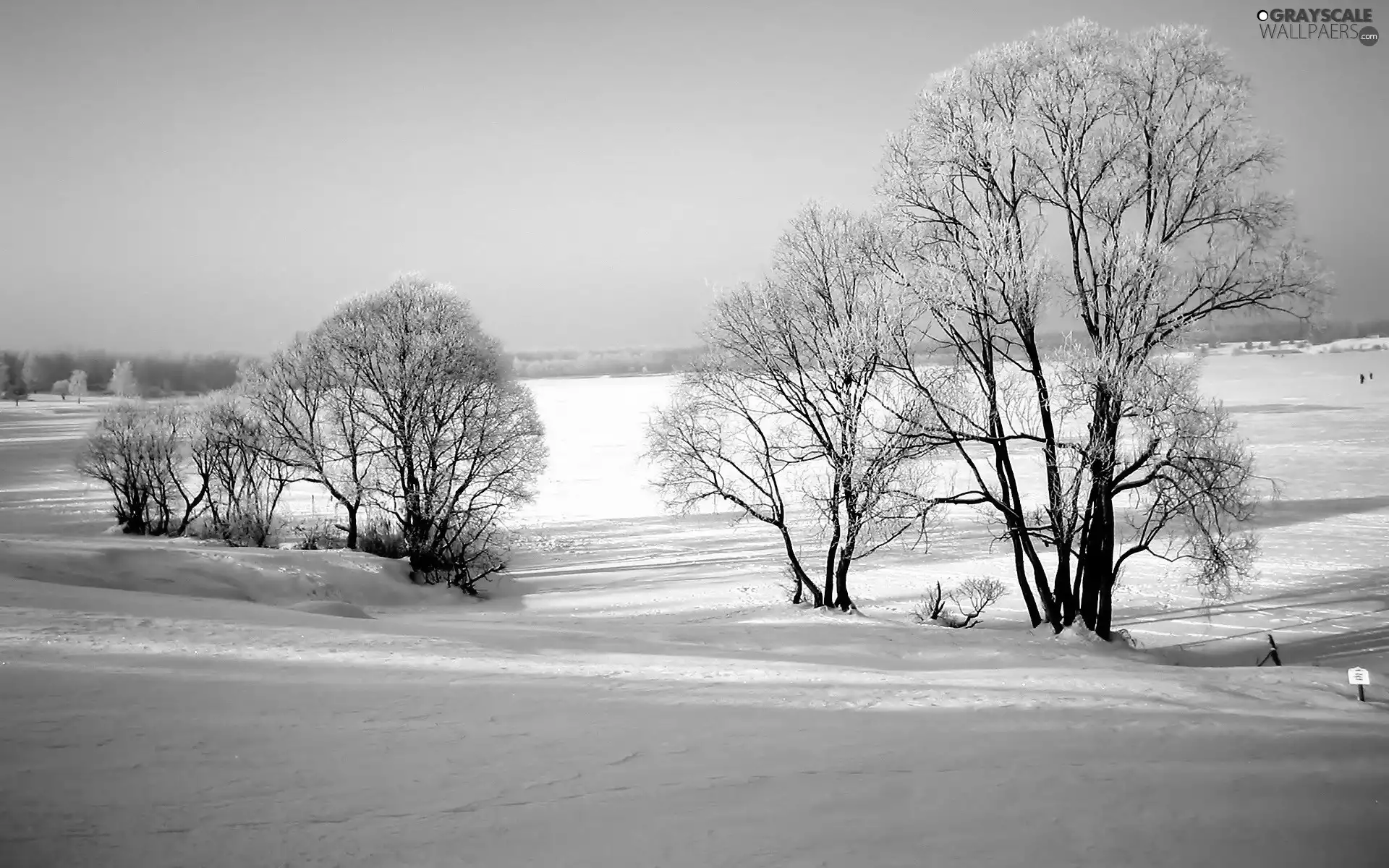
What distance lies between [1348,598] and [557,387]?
166 meters

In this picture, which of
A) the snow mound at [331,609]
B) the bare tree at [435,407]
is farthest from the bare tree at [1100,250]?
the bare tree at [435,407]

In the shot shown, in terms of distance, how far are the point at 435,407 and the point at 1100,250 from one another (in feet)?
69.6

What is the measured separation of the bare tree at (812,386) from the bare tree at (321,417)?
13759 millimetres

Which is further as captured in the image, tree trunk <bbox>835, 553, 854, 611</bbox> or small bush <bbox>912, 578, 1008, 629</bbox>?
tree trunk <bbox>835, 553, 854, 611</bbox>

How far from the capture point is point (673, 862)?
179 inches

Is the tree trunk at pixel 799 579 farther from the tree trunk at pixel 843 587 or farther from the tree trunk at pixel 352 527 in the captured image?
the tree trunk at pixel 352 527

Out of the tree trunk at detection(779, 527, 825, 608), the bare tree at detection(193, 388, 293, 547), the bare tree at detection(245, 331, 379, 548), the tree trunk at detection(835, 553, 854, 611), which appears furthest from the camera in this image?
the bare tree at detection(193, 388, 293, 547)

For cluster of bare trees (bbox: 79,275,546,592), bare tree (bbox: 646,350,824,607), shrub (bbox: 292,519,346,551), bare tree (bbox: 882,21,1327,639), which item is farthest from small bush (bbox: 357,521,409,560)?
bare tree (bbox: 882,21,1327,639)

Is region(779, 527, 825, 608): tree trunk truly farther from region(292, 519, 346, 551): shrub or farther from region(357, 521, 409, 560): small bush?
region(292, 519, 346, 551): shrub

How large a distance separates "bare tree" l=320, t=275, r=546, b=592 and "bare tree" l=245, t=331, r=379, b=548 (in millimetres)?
1114

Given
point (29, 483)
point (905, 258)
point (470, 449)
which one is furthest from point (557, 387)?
Answer: point (905, 258)

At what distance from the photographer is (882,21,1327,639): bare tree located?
12805 mm

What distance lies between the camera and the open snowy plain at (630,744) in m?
4.77

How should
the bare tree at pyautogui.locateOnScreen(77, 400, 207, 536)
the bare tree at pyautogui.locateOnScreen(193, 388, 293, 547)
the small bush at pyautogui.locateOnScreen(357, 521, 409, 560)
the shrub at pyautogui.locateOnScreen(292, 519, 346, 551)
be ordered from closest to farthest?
the small bush at pyautogui.locateOnScreen(357, 521, 409, 560), the shrub at pyautogui.locateOnScreen(292, 519, 346, 551), the bare tree at pyautogui.locateOnScreen(193, 388, 293, 547), the bare tree at pyautogui.locateOnScreen(77, 400, 207, 536)
